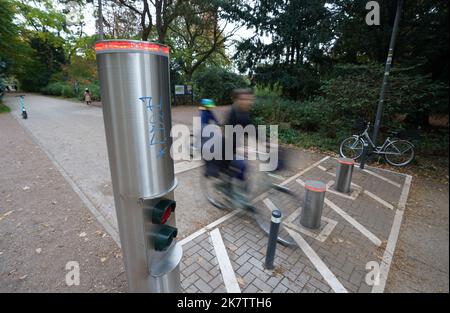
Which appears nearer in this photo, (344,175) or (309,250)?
(309,250)

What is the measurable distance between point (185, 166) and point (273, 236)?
4206 mm

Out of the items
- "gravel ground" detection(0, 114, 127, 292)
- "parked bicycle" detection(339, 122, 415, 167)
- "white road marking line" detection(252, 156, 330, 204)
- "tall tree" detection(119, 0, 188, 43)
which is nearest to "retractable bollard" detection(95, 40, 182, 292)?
"gravel ground" detection(0, 114, 127, 292)

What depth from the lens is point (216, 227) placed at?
3.75 m

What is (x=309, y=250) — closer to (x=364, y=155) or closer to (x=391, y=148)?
(x=364, y=155)

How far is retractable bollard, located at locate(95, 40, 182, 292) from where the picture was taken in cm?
151

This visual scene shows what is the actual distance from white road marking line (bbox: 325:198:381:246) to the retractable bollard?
10.2 ft

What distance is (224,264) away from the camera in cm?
297

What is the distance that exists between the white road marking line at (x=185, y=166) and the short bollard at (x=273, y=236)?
147 inches

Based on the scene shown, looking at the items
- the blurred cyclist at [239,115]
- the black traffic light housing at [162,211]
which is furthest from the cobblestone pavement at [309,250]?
the black traffic light housing at [162,211]

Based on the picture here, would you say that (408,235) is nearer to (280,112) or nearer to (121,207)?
(121,207)

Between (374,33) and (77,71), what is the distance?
36.2m

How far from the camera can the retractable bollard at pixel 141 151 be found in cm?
151

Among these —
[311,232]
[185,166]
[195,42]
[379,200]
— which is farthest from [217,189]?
[195,42]

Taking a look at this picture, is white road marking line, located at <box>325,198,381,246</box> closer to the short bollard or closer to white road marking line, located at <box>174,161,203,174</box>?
the short bollard
